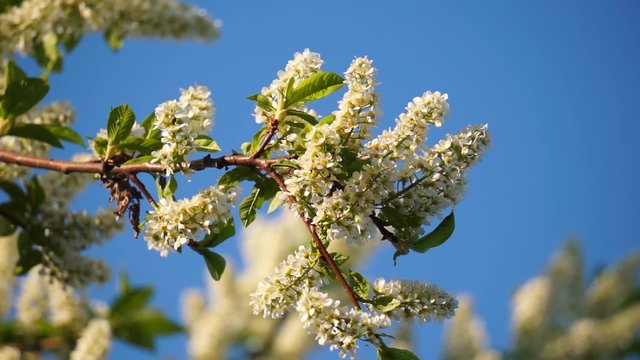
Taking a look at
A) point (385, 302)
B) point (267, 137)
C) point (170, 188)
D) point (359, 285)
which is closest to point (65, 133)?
point (170, 188)

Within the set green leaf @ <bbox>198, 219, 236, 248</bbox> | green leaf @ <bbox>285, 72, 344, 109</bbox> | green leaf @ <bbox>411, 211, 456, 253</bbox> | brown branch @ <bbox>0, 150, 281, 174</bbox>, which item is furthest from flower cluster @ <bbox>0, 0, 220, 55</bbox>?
green leaf @ <bbox>411, 211, 456, 253</bbox>

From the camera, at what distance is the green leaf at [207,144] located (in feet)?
7.95

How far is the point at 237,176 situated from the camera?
7.65ft

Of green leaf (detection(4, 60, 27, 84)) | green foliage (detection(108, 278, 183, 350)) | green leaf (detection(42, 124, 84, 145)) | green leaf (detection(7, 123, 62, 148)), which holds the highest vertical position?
green foliage (detection(108, 278, 183, 350))

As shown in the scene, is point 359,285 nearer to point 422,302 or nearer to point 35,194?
point 422,302

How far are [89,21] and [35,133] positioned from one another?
3.40 ft

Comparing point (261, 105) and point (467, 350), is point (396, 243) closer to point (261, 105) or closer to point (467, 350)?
point (261, 105)

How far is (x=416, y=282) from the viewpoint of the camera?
2.25 metres

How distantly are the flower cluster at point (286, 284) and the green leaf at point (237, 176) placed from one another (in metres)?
0.29

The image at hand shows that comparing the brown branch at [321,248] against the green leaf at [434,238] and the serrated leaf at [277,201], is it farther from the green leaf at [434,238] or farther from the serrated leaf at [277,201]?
the green leaf at [434,238]

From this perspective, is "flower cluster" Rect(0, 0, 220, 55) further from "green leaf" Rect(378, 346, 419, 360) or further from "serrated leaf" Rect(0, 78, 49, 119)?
"green leaf" Rect(378, 346, 419, 360)

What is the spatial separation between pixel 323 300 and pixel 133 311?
3.72 metres

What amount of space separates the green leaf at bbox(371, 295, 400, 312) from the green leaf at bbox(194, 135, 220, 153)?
2.16ft

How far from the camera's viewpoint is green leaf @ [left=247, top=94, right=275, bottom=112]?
7.69 feet
